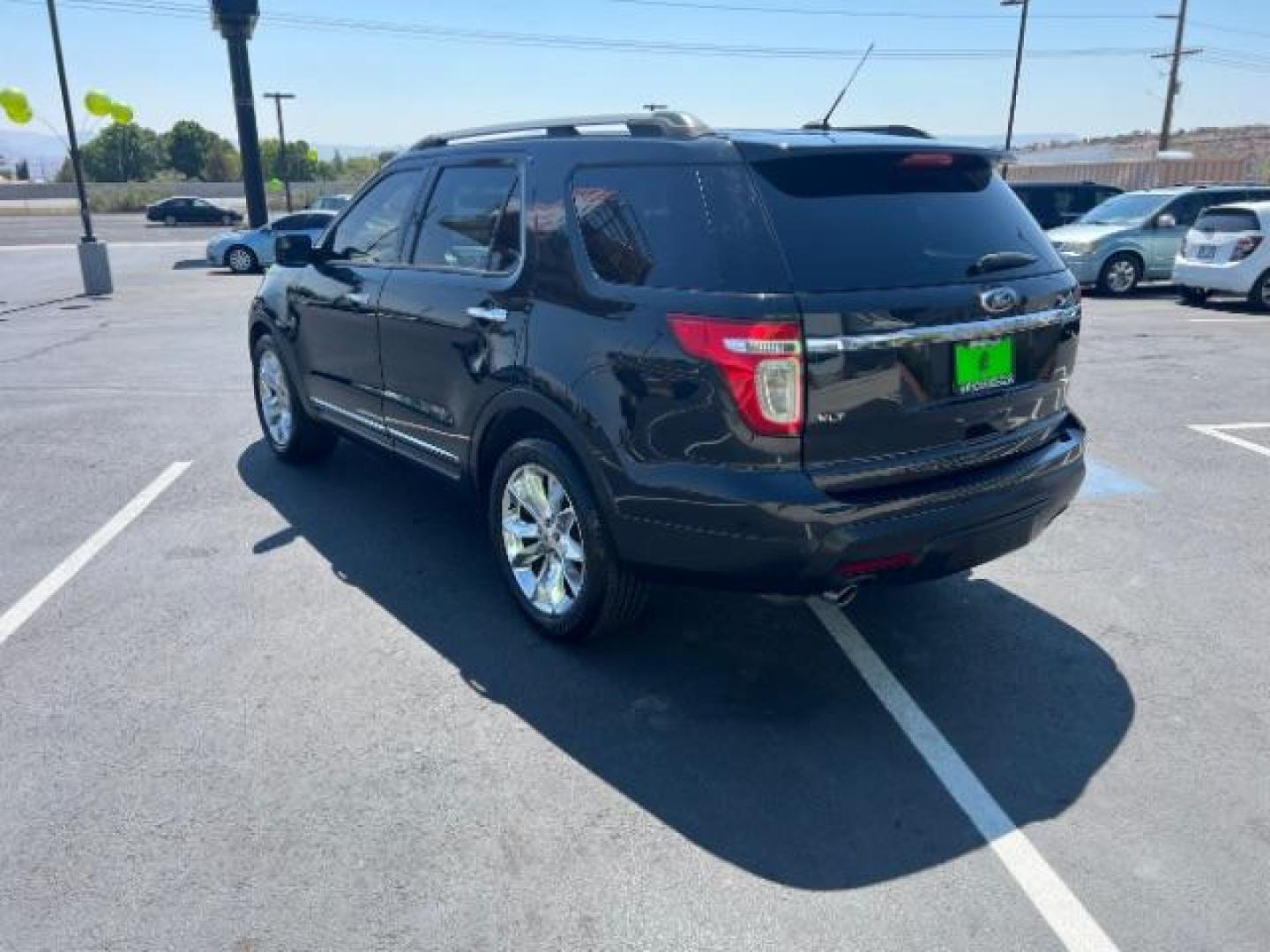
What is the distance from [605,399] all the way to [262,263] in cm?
2146

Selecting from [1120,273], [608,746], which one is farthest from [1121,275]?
[608,746]

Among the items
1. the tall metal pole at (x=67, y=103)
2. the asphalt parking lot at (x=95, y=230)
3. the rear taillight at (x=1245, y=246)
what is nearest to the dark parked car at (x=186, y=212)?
the asphalt parking lot at (x=95, y=230)

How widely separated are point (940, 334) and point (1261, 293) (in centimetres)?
1322

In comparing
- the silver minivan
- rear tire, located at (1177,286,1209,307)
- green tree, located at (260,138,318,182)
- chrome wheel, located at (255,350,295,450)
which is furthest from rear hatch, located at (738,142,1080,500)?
green tree, located at (260,138,318,182)

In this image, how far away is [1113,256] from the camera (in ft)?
51.8

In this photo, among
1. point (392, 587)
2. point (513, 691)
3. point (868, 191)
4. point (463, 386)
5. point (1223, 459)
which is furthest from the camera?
point (1223, 459)

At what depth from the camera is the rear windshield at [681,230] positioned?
9.61ft

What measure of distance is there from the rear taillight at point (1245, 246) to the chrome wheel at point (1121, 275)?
244 centimetres

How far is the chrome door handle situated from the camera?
3.75 metres

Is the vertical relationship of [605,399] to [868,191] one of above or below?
below

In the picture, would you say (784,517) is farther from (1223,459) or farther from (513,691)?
(1223,459)

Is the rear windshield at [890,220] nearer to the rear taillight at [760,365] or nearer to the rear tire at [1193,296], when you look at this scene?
the rear taillight at [760,365]

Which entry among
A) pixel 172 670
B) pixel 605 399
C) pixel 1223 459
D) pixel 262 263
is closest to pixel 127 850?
pixel 172 670

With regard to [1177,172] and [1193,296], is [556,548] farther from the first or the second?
[1177,172]
